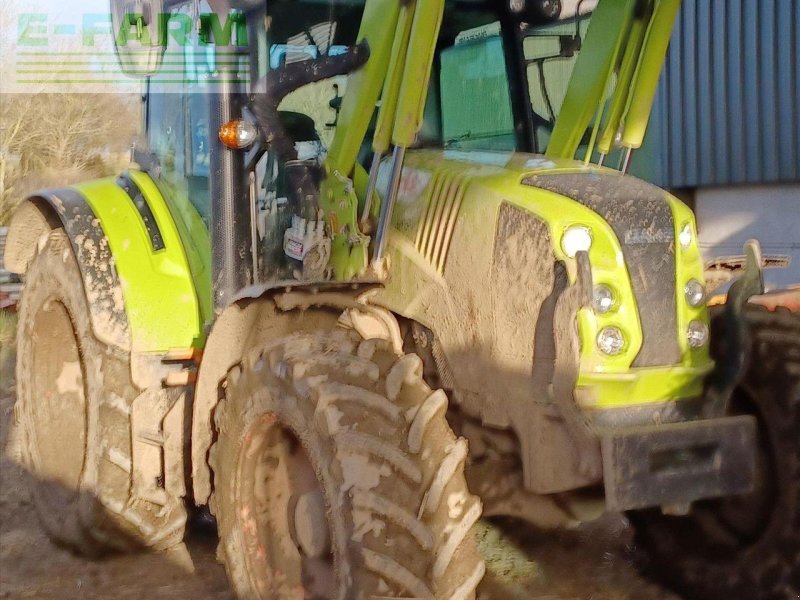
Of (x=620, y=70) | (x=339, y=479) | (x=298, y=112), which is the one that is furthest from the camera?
(x=298, y=112)

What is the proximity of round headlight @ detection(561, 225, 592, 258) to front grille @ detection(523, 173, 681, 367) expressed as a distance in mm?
97

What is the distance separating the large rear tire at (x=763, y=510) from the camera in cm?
339

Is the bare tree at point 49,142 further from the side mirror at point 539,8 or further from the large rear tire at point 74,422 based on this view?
the side mirror at point 539,8

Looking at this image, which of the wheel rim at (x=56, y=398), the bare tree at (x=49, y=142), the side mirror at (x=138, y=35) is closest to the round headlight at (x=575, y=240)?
the side mirror at (x=138, y=35)

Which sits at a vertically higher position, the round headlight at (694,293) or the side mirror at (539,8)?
the side mirror at (539,8)

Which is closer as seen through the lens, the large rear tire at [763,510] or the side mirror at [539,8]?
the large rear tire at [763,510]

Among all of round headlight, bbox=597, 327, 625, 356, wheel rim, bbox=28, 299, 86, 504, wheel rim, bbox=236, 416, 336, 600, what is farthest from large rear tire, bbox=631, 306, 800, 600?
wheel rim, bbox=28, 299, 86, 504

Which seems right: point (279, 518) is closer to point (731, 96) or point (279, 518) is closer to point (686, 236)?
point (686, 236)

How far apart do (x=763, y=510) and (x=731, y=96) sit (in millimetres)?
7078

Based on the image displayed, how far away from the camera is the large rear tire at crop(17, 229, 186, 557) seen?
4074mm

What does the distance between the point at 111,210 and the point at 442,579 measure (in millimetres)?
2432

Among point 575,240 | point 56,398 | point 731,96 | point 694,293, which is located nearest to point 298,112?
point 575,240

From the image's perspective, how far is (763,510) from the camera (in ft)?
11.6

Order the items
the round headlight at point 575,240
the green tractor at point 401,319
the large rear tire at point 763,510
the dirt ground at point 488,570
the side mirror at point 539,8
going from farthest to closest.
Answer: the side mirror at point 539,8 < the dirt ground at point 488,570 < the large rear tire at point 763,510 < the round headlight at point 575,240 < the green tractor at point 401,319
